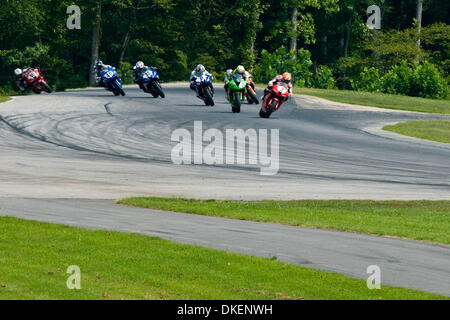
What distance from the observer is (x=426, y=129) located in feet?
108

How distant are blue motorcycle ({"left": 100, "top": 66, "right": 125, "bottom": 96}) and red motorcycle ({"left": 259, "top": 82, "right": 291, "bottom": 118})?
887 cm

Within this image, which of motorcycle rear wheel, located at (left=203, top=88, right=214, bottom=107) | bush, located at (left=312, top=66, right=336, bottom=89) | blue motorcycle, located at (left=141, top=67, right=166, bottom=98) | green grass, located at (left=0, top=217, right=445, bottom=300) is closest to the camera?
green grass, located at (left=0, top=217, right=445, bottom=300)

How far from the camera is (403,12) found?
254ft

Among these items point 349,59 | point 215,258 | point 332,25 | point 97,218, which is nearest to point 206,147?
point 97,218

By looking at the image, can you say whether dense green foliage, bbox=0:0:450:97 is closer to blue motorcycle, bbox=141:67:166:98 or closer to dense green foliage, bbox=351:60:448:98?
dense green foliage, bbox=351:60:448:98

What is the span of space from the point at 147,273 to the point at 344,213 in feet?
21.8

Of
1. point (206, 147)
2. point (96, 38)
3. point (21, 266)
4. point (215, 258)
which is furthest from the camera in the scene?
point (96, 38)

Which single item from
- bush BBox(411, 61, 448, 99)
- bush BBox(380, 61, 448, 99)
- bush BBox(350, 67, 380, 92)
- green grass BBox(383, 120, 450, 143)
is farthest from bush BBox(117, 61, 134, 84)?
green grass BBox(383, 120, 450, 143)

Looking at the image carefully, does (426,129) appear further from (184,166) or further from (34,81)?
(34,81)

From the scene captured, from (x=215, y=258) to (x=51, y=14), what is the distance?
57.1 meters

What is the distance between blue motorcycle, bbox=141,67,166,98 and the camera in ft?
128

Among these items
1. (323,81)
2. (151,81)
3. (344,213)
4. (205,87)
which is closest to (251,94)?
(205,87)
